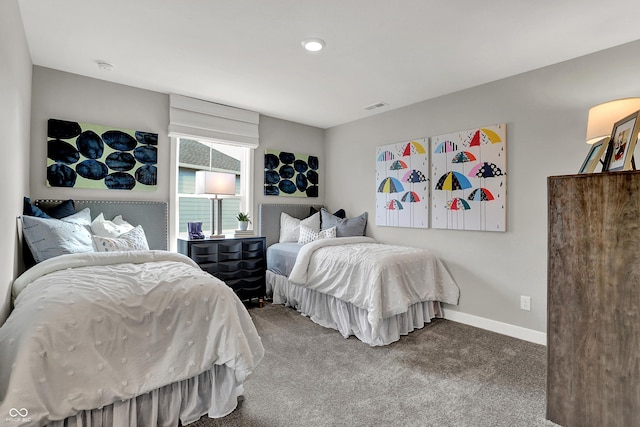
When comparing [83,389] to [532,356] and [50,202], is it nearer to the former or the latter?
[50,202]

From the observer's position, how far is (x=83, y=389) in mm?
1420

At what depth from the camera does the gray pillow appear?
167 inches

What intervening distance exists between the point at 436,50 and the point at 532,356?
8.38 ft

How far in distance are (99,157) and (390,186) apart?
319 cm

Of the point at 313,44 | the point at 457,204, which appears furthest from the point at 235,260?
the point at 457,204

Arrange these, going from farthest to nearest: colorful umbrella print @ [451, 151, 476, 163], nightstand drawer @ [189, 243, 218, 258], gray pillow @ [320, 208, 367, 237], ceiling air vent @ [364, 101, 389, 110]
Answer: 1. gray pillow @ [320, 208, 367, 237]
2. ceiling air vent @ [364, 101, 389, 110]
3. nightstand drawer @ [189, 243, 218, 258]
4. colorful umbrella print @ [451, 151, 476, 163]

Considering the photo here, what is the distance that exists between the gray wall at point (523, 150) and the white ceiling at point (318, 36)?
158 millimetres

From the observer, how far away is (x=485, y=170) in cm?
323

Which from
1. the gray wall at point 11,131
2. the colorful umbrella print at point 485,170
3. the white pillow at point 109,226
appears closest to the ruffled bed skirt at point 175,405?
the gray wall at point 11,131

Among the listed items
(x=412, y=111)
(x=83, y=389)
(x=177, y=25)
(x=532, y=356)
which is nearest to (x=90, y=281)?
(x=83, y=389)

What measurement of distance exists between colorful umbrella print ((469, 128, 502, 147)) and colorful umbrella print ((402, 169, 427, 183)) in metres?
0.62

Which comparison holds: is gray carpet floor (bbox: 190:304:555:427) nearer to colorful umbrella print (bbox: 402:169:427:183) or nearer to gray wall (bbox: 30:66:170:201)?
colorful umbrella print (bbox: 402:169:427:183)

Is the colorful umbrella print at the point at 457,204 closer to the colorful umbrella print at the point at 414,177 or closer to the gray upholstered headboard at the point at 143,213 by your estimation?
the colorful umbrella print at the point at 414,177

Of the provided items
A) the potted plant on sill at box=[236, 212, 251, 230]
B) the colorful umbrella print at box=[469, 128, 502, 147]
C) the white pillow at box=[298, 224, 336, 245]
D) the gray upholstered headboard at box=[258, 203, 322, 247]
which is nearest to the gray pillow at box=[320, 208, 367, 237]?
the white pillow at box=[298, 224, 336, 245]
